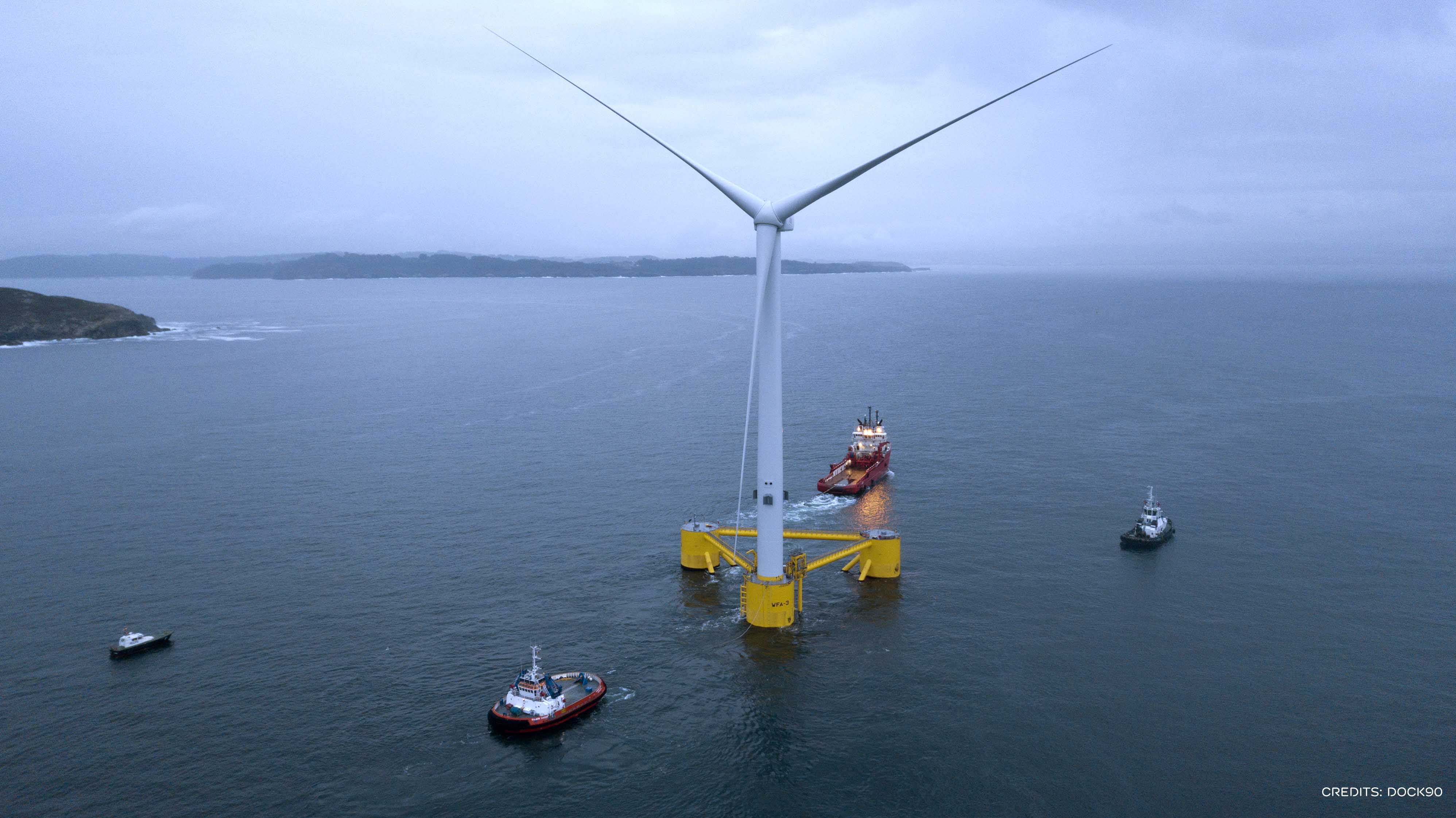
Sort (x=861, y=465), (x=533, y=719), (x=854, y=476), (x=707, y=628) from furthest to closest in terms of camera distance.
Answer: (x=861, y=465), (x=854, y=476), (x=707, y=628), (x=533, y=719)

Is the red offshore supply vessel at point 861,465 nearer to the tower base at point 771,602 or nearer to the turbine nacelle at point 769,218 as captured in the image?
the tower base at point 771,602

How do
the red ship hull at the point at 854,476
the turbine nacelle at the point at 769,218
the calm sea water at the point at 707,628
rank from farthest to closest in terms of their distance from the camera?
the red ship hull at the point at 854,476 → the turbine nacelle at the point at 769,218 → the calm sea water at the point at 707,628

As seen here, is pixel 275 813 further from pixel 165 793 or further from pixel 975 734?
pixel 975 734

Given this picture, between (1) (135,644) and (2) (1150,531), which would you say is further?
(2) (1150,531)

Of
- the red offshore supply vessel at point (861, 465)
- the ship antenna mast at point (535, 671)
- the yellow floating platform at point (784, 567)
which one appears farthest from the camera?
the red offshore supply vessel at point (861, 465)

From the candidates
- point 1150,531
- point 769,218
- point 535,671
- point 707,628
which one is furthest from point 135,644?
point 1150,531

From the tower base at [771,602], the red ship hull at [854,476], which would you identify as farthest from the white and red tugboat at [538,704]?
the red ship hull at [854,476]

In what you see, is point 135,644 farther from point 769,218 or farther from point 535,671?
point 769,218

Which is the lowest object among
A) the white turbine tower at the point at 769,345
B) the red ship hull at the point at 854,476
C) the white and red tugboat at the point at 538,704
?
the white and red tugboat at the point at 538,704
